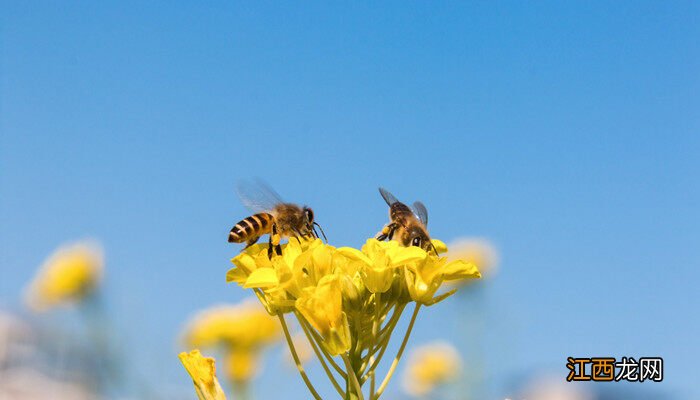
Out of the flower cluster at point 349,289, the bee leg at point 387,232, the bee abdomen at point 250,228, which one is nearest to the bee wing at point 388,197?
the bee leg at point 387,232

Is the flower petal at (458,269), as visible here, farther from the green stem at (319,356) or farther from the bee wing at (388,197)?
→ the bee wing at (388,197)

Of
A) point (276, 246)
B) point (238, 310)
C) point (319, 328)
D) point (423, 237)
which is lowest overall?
point (319, 328)

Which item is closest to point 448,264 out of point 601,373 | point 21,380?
point 601,373

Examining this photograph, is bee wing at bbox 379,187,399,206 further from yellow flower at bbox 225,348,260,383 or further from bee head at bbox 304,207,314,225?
yellow flower at bbox 225,348,260,383

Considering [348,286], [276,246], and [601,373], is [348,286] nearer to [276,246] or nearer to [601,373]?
[276,246]

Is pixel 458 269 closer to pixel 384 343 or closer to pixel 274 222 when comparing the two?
pixel 384 343

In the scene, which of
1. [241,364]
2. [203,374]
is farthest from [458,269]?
[241,364]
